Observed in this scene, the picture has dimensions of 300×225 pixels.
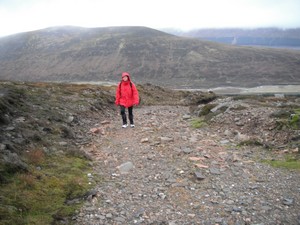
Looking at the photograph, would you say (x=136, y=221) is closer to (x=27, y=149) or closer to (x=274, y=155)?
(x=27, y=149)

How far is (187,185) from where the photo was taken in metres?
8.85

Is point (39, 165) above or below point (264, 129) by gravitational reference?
above

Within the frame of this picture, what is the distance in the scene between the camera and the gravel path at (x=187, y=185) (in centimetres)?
720

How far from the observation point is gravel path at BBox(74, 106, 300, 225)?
7.20 meters

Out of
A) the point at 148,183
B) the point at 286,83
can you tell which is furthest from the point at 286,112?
the point at 286,83

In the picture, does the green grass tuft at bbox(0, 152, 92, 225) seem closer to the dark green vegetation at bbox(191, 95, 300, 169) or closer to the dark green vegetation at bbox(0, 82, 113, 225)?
the dark green vegetation at bbox(0, 82, 113, 225)

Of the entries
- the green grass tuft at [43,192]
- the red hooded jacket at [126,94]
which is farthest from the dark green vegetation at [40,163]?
the red hooded jacket at [126,94]

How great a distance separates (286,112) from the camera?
14.6 m

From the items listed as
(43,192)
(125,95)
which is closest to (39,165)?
(43,192)

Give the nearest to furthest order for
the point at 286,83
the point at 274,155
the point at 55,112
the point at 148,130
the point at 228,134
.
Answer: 1. the point at 274,155
2. the point at 228,134
3. the point at 148,130
4. the point at 55,112
5. the point at 286,83

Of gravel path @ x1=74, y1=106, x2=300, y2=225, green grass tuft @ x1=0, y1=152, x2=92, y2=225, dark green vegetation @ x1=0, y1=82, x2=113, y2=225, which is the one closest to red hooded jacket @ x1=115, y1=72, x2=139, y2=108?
dark green vegetation @ x1=0, y1=82, x2=113, y2=225

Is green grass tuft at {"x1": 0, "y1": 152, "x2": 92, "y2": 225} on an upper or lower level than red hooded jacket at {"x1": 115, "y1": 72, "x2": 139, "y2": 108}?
lower

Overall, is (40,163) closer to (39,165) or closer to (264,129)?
(39,165)

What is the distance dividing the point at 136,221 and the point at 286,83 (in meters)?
161
